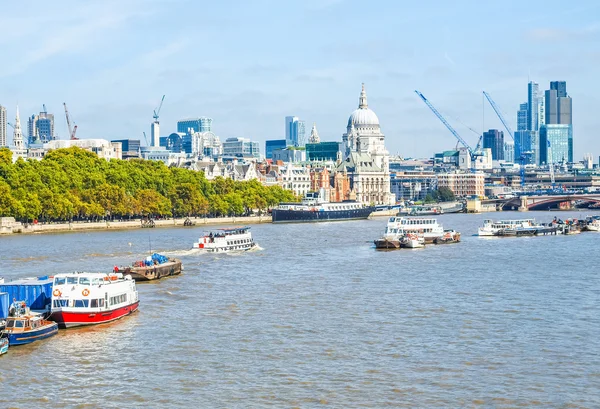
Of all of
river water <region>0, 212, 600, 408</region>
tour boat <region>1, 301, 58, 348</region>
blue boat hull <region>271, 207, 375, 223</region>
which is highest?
blue boat hull <region>271, 207, 375, 223</region>

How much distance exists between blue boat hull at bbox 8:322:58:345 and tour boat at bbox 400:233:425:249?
47.2 meters

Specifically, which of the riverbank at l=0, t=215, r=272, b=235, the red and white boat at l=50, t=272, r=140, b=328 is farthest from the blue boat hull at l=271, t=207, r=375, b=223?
the red and white boat at l=50, t=272, r=140, b=328

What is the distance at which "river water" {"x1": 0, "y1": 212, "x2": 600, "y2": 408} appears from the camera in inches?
1187

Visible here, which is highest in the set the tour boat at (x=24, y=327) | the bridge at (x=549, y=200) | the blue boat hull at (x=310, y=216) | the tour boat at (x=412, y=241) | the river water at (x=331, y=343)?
the bridge at (x=549, y=200)

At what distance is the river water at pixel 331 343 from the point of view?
98.9 ft

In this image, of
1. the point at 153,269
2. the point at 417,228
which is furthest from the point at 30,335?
the point at 417,228

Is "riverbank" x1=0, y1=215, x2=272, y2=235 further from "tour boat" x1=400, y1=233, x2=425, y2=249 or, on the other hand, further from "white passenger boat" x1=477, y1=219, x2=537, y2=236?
"tour boat" x1=400, y1=233, x2=425, y2=249

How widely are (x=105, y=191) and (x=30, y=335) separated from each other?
80070 millimetres

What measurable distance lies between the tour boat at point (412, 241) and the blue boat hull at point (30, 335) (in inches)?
1859

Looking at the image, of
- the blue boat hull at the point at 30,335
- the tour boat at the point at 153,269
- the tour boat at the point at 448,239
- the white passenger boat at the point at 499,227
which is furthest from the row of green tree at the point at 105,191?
the blue boat hull at the point at 30,335

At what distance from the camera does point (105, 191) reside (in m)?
116

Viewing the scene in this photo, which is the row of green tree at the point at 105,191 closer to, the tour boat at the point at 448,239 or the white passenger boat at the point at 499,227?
the tour boat at the point at 448,239

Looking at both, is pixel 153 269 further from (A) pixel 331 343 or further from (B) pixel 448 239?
(B) pixel 448 239

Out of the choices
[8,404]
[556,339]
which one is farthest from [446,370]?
[8,404]
